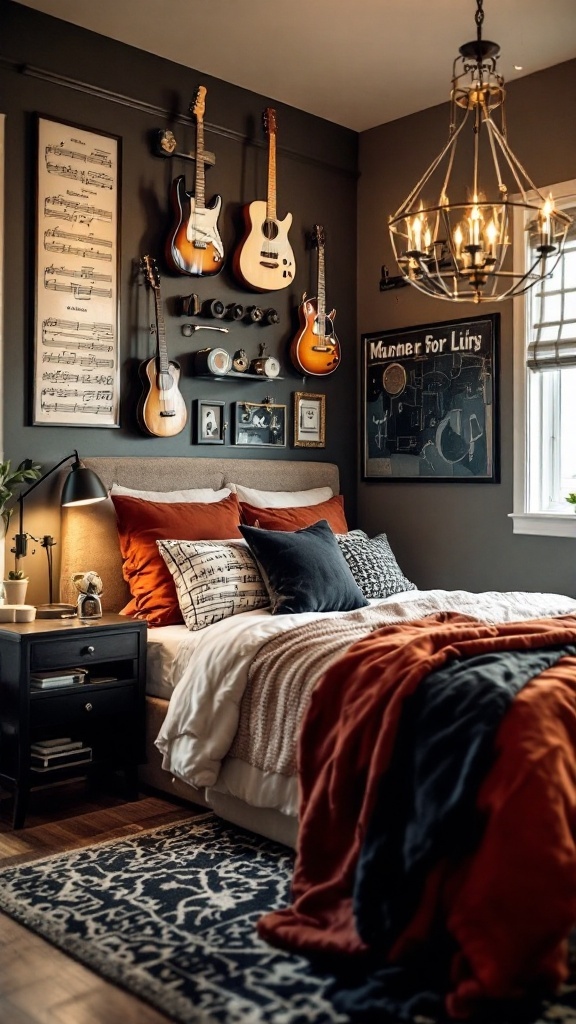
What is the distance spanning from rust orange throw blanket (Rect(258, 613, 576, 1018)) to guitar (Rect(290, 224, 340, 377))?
2.50 m

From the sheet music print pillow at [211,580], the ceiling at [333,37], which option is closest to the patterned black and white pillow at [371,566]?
the sheet music print pillow at [211,580]

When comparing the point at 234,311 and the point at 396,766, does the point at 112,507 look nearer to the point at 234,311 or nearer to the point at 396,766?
the point at 234,311

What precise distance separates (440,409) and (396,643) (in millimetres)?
2485

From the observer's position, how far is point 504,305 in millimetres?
4789

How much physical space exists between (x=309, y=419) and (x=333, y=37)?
1.84m

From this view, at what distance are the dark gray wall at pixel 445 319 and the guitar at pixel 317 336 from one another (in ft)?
1.12

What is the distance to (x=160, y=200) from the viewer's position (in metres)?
4.48

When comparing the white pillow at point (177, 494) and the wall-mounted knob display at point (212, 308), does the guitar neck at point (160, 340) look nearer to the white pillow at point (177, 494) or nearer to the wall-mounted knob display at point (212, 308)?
the wall-mounted knob display at point (212, 308)

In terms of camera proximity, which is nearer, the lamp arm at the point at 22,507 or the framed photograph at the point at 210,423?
the lamp arm at the point at 22,507

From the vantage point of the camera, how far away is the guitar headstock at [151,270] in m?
4.38

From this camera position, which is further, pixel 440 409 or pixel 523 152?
pixel 440 409

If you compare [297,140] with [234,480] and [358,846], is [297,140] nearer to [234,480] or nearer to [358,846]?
[234,480]

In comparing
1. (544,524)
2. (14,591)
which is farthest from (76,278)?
(544,524)

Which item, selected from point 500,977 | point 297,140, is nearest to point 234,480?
point 297,140
